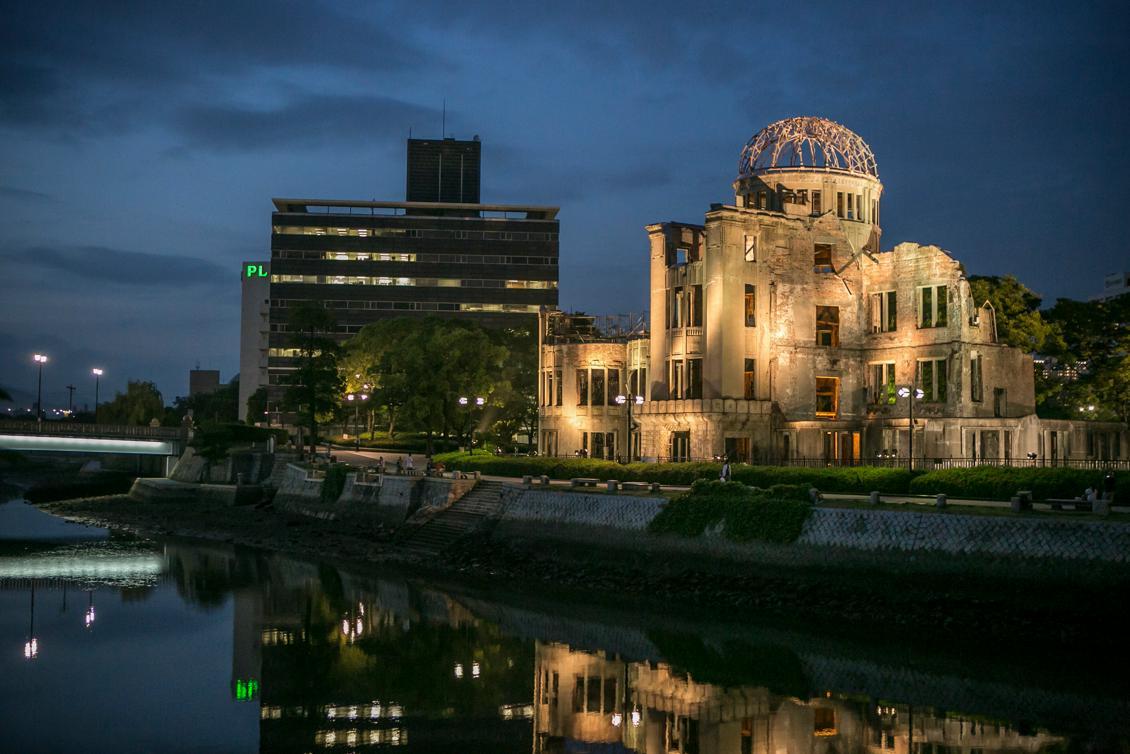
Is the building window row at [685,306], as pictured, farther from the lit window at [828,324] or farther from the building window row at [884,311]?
the building window row at [884,311]

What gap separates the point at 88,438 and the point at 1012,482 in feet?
212

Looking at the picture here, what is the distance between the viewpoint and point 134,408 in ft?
438

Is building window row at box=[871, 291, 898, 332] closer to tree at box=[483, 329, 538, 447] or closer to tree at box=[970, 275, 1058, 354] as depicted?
tree at box=[970, 275, 1058, 354]

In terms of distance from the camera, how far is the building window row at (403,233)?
14862 centimetres

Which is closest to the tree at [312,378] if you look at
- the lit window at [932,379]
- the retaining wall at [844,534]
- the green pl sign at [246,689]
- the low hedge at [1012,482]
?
the retaining wall at [844,534]

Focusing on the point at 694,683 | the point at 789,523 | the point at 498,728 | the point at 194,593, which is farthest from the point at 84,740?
the point at 789,523

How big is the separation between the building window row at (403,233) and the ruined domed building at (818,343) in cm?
8120

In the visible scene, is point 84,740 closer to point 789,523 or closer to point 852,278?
point 789,523

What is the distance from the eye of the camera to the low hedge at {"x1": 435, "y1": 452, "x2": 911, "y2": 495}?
4691 centimetres

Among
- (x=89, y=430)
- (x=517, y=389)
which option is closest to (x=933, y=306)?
(x=517, y=389)

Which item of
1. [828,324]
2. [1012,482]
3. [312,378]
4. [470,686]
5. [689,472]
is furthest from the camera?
[312,378]

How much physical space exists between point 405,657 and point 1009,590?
57.3 feet

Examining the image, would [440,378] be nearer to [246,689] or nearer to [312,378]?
[312,378]

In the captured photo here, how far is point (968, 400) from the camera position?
59.7 m
